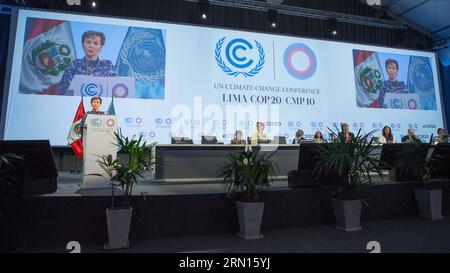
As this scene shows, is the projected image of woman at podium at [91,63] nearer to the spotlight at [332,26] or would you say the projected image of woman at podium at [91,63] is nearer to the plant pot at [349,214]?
the plant pot at [349,214]

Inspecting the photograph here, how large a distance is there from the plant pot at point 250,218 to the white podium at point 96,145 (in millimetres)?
1501

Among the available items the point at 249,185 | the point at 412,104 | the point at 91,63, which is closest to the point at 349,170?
the point at 249,185

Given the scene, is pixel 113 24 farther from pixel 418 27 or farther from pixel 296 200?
pixel 418 27

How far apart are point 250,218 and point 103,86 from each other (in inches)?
188

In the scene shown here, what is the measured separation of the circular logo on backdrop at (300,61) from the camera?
7305 millimetres

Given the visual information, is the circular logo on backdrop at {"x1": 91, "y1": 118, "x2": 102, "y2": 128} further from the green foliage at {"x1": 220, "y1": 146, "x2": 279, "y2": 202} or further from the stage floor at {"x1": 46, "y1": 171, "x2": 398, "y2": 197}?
the green foliage at {"x1": 220, "y1": 146, "x2": 279, "y2": 202}

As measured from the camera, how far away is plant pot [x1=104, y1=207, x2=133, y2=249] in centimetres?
236

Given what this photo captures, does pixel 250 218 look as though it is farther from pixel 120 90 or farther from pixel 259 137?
pixel 120 90

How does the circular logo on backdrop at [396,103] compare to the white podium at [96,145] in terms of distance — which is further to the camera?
the circular logo on backdrop at [396,103]

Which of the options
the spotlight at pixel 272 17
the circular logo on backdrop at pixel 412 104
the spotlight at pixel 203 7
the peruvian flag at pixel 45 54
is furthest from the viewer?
the circular logo on backdrop at pixel 412 104

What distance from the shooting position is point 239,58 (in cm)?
701

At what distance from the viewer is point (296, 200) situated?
311cm

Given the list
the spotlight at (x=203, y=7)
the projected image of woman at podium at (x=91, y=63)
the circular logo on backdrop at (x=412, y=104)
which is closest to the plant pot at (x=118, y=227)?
the projected image of woman at podium at (x=91, y=63)
